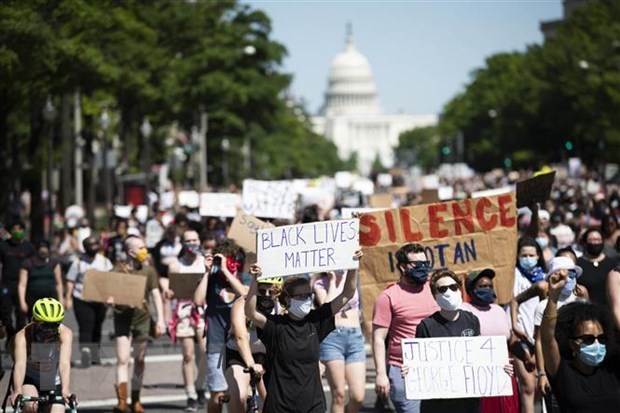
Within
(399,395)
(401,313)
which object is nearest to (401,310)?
(401,313)

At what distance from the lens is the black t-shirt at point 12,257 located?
20016 mm

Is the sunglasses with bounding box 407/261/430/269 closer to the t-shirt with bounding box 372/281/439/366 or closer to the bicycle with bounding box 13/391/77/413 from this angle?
the t-shirt with bounding box 372/281/439/366

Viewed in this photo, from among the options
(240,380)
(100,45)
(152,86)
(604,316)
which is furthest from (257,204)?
(152,86)

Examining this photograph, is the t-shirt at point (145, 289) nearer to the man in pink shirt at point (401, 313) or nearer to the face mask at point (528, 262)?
the face mask at point (528, 262)

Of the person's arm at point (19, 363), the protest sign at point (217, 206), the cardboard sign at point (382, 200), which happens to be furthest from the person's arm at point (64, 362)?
the cardboard sign at point (382, 200)

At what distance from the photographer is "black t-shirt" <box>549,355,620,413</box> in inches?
321

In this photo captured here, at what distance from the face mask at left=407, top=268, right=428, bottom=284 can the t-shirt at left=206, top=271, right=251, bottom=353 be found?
2.15 m

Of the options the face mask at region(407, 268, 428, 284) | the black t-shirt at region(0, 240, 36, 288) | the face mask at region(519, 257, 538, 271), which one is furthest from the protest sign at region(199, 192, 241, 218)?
the face mask at region(407, 268, 428, 284)

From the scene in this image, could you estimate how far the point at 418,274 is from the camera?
444 inches

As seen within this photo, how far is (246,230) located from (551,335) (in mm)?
7231

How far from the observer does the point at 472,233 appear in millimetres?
14055

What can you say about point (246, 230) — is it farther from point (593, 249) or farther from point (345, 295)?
point (345, 295)

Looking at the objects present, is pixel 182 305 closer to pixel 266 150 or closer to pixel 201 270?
pixel 201 270

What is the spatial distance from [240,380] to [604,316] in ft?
14.1
